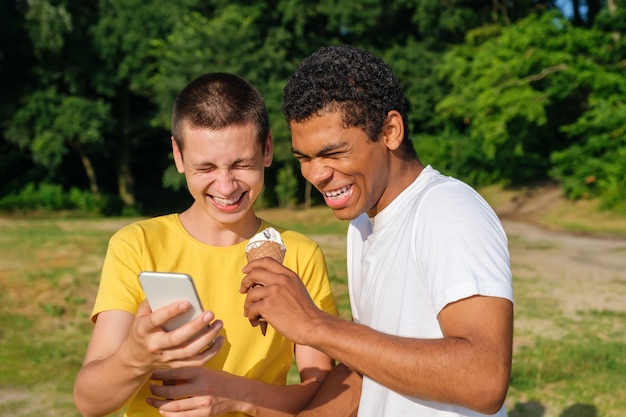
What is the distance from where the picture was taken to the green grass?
266 inches

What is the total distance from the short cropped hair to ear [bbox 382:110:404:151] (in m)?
0.54

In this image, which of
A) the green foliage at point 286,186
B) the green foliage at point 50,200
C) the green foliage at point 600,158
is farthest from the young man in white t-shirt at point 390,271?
the green foliage at point 50,200

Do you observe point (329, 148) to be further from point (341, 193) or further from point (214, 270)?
point (214, 270)

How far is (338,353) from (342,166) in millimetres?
673

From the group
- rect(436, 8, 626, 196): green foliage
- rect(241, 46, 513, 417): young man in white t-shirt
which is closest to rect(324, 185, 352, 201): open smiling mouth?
rect(241, 46, 513, 417): young man in white t-shirt

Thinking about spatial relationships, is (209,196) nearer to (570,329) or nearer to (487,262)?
(487,262)

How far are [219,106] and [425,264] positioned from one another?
1.04 meters

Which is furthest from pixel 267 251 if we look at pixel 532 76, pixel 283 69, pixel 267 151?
pixel 283 69

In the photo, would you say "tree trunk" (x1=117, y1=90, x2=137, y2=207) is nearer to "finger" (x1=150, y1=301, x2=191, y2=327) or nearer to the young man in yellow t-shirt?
the young man in yellow t-shirt

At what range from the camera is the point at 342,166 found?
2.27 m

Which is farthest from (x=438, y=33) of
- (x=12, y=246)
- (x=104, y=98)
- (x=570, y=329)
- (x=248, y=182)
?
(x=248, y=182)

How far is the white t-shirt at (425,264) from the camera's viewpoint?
1.81 meters

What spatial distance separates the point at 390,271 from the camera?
212cm

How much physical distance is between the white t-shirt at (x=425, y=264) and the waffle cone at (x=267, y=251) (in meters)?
0.30
